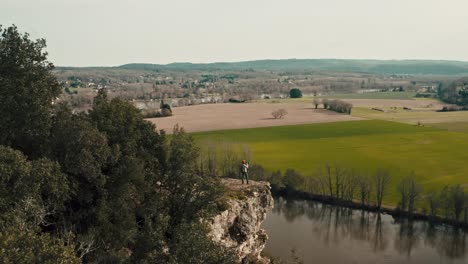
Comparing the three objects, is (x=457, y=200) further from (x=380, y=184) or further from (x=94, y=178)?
(x=94, y=178)

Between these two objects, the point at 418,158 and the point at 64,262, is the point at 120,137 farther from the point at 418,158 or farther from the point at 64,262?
the point at 418,158

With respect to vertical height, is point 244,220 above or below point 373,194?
above

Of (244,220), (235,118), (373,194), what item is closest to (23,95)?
(244,220)

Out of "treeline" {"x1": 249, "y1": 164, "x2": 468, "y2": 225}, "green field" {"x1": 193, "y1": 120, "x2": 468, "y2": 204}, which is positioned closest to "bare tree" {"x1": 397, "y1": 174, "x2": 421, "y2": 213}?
"treeline" {"x1": 249, "y1": 164, "x2": 468, "y2": 225}

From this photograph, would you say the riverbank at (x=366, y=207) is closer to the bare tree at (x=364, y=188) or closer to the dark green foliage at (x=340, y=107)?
the bare tree at (x=364, y=188)

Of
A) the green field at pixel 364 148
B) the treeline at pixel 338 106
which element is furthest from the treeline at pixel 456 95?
the green field at pixel 364 148

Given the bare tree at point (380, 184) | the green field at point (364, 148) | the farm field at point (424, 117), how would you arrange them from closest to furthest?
the bare tree at point (380, 184)
the green field at point (364, 148)
the farm field at point (424, 117)

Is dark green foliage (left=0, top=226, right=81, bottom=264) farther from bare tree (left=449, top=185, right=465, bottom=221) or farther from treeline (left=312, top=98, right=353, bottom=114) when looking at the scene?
treeline (left=312, top=98, right=353, bottom=114)
